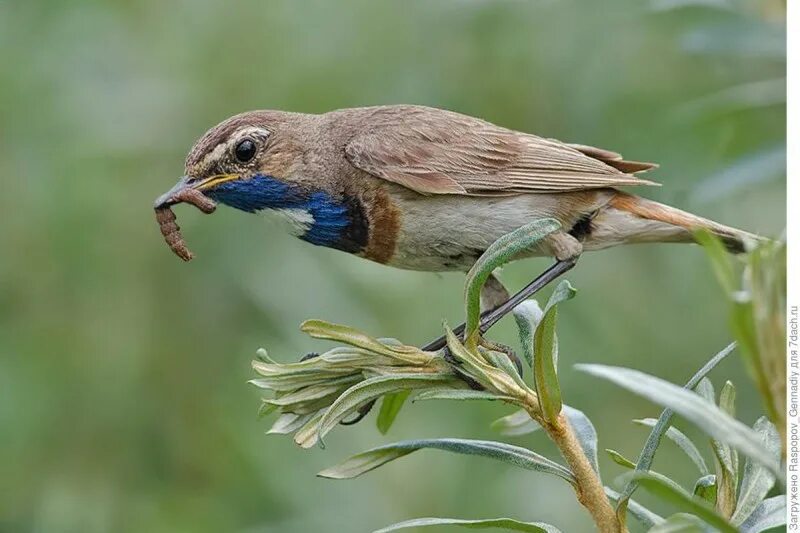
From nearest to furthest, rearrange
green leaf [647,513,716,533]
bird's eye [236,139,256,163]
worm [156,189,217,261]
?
green leaf [647,513,716,533] < worm [156,189,217,261] < bird's eye [236,139,256,163]

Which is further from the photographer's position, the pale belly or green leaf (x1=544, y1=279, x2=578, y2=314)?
the pale belly

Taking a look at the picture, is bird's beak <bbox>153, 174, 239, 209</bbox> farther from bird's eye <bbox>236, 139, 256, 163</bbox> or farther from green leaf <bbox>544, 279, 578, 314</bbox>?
green leaf <bbox>544, 279, 578, 314</bbox>

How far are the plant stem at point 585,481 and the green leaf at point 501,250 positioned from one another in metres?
0.29

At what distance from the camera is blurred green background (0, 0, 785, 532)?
16.5 ft

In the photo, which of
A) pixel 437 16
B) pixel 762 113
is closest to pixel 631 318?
pixel 762 113

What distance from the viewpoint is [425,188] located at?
4.47 meters

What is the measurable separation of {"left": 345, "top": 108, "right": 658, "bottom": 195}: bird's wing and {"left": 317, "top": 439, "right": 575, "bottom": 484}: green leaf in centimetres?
182

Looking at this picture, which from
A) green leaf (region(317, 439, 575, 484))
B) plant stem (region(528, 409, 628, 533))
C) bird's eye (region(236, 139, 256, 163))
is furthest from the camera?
bird's eye (region(236, 139, 256, 163))

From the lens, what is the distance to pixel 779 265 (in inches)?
73.9

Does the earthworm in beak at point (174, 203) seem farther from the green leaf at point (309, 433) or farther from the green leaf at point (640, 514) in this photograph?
the green leaf at point (640, 514)

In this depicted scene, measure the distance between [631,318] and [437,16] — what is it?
1.70 metres

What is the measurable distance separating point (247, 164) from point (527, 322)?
184cm

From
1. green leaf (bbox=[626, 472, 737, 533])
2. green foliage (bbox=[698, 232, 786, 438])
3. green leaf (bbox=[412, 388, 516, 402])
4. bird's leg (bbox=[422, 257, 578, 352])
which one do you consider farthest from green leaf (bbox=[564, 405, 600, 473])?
bird's leg (bbox=[422, 257, 578, 352])

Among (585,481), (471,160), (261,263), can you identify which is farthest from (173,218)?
(585,481)
